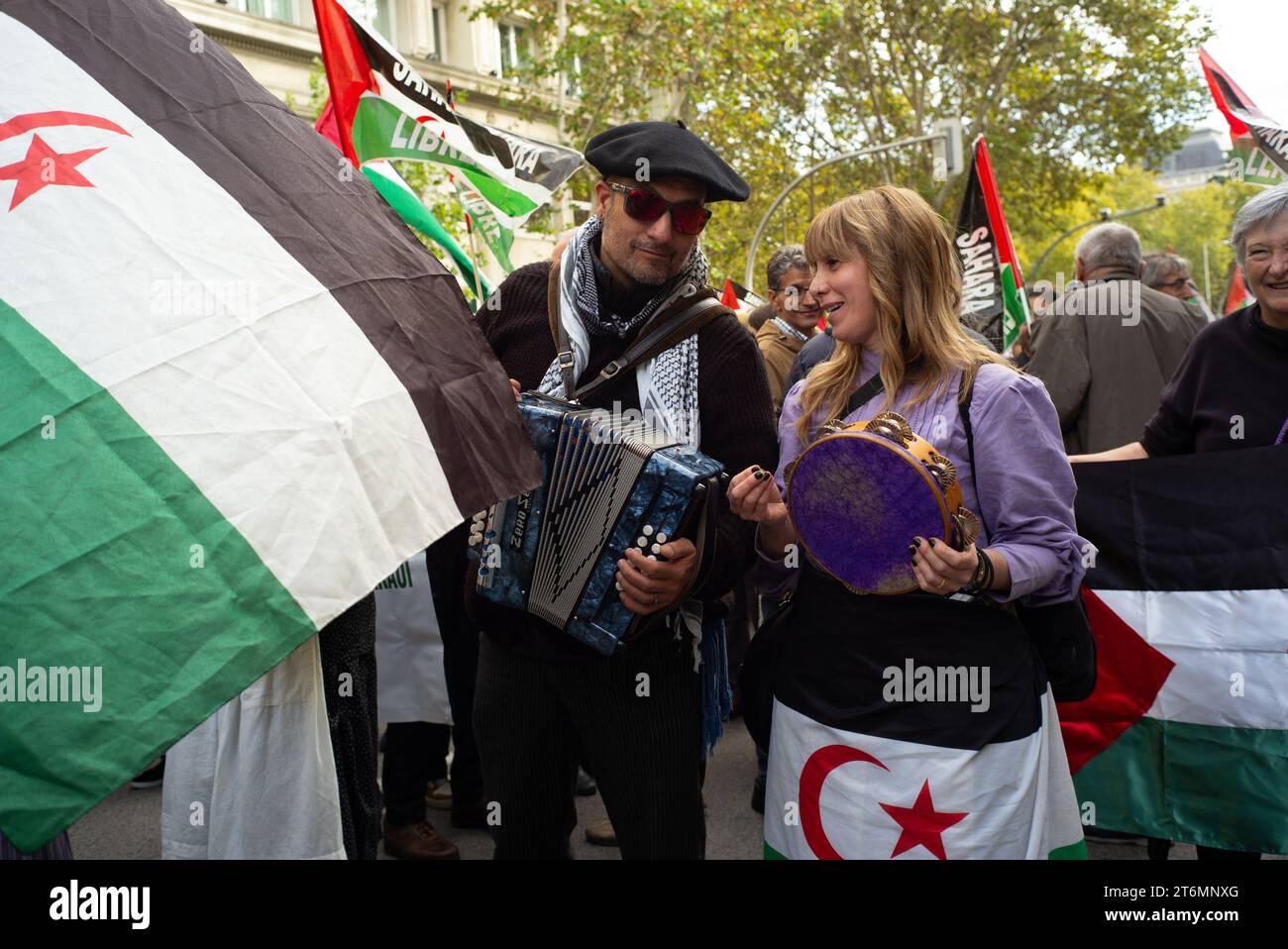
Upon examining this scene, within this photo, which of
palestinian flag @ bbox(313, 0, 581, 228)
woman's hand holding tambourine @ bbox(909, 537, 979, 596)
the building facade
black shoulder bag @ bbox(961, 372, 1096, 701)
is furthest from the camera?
the building facade

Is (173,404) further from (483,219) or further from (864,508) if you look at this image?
(483,219)

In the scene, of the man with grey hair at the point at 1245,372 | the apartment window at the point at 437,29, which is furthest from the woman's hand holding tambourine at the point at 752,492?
the apartment window at the point at 437,29

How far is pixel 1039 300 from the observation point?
38.0 ft

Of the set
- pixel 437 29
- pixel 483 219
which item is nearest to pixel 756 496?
pixel 483 219

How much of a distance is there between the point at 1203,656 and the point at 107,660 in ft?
10.0

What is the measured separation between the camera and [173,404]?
145cm

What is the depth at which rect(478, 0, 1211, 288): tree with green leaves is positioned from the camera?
21.8 m

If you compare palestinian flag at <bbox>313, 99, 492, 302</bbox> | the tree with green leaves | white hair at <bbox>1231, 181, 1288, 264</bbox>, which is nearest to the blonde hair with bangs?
white hair at <bbox>1231, 181, 1288, 264</bbox>

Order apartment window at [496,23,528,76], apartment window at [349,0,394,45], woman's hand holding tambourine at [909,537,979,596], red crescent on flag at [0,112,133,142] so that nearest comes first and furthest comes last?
red crescent on flag at [0,112,133,142] < woman's hand holding tambourine at [909,537,979,596] < apartment window at [349,0,394,45] < apartment window at [496,23,528,76]

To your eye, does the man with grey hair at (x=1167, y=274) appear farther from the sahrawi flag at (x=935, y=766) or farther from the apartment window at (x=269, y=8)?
the apartment window at (x=269, y=8)

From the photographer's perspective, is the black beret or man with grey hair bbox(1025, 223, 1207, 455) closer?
the black beret

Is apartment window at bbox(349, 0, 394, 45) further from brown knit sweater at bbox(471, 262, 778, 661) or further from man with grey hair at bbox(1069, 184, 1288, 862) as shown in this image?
brown knit sweater at bbox(471, 262, 778, 661)

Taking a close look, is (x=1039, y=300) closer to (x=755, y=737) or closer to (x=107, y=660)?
(x=755, y=737)

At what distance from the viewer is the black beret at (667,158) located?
8.48 ft
